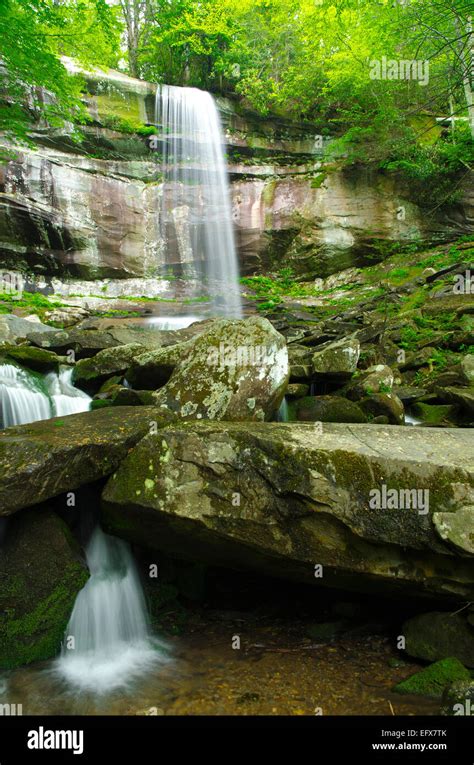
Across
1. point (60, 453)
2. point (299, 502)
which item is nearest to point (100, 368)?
point (60, 453)

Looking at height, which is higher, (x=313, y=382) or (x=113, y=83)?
(x=113, y=83)

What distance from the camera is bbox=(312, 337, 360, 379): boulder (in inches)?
256

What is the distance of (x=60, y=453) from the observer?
12.3 feet

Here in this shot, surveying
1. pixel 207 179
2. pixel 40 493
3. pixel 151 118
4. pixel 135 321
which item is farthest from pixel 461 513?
pixel 151 118

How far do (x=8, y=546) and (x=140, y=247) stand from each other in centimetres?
1670

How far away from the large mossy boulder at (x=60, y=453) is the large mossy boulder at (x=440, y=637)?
3.08 meters

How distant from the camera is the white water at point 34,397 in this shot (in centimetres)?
604

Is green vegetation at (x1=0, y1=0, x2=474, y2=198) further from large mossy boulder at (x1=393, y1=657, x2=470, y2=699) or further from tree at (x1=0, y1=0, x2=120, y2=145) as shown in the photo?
large mossy boulder at (x1=393, y1=657, x2=470, y2=699)

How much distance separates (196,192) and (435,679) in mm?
20019

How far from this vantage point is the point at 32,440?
3.89 m

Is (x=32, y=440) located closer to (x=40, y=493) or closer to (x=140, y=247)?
(x=40, y=493)

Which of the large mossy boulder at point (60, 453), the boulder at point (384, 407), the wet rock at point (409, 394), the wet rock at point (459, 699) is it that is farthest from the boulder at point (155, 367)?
the wet rock at point (459, 699)

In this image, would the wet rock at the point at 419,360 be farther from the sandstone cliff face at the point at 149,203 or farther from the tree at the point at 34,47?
the sandstone cliff face at the point at 149,203

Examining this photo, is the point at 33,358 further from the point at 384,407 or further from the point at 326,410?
the point at 384,407
